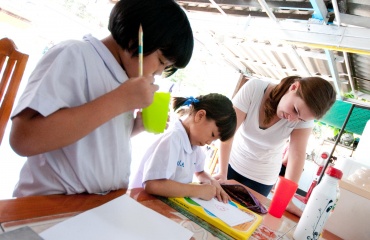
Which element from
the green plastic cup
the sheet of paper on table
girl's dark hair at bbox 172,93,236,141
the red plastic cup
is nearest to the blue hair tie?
girl's dark hair at bbox 172,93,236,141

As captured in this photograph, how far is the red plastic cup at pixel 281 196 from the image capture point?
1.01 metres

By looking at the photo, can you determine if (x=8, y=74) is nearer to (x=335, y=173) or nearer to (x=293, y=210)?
(x=335, y=173)

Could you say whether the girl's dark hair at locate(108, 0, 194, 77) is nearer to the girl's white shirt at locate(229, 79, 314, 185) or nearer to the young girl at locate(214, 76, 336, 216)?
the young girl at locate(214, 76, 336, 216)

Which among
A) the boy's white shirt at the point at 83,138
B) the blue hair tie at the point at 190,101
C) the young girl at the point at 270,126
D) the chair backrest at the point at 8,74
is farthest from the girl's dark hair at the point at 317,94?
the chair backrest at the point at 8,74

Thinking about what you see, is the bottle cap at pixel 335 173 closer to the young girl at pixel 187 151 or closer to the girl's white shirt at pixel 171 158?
the young girl at pixel 187 151

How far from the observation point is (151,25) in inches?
26.4

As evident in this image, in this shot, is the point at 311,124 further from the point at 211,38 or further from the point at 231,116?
the point at 211,38

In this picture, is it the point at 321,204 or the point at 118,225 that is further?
the point at 321,204

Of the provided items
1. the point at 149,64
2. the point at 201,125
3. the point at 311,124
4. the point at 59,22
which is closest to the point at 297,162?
the point at 311,124

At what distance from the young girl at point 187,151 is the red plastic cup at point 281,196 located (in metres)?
0.21

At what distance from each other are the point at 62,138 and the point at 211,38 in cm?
446

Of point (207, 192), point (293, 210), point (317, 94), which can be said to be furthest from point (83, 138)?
point (317, 94)

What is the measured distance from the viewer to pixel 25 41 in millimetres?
3273

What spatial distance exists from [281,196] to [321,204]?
0.94 feet
